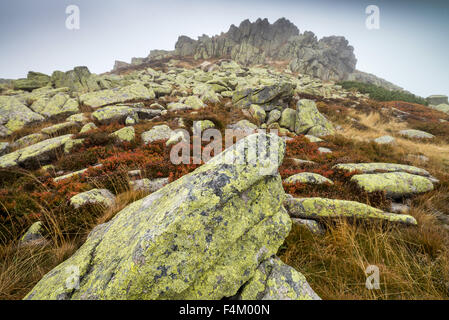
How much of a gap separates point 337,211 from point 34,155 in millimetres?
10945

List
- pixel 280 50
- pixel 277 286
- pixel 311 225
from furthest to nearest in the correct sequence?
pixel 280 50 < pixel 311 225 < pixel 277 286

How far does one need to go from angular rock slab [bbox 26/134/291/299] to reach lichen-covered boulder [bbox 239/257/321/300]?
115mm

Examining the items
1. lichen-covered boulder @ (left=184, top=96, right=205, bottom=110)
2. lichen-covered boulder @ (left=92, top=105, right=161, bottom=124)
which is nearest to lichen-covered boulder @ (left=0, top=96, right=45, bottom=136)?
lichen-covered boulder @ (left=92, top=105, right=161, bottom=124)

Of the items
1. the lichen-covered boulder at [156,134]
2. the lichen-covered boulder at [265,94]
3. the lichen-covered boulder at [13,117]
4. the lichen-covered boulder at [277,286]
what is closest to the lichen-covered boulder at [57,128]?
the lichen-covered boulder at [13,117]

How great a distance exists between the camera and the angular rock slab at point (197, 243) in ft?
5.72

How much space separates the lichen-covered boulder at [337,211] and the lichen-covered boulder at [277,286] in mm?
1718

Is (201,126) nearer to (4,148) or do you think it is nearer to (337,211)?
(337,211)

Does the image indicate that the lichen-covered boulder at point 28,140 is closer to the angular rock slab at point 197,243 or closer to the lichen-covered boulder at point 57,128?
the lichen-covered boulder at point 57,128

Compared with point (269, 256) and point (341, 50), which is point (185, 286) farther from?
point (341, 50)

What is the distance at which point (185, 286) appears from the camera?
1.80 metres

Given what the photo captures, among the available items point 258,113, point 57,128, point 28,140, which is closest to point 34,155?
point 28,140

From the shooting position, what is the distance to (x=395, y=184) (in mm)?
4809
